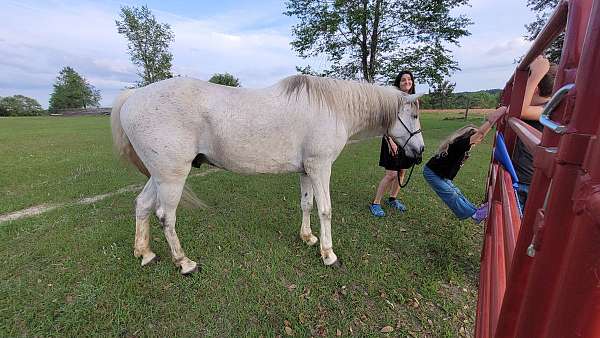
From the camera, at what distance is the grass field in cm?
233

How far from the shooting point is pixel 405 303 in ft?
8.38

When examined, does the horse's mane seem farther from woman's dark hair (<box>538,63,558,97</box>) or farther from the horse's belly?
woman's dark hair (<box>538,63,558,97</box>)

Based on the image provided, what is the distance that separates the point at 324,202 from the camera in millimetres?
3061

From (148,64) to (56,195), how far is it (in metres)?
29.1

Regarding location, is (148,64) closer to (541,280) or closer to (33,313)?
(33,313)

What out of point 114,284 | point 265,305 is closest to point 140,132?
point 114,284

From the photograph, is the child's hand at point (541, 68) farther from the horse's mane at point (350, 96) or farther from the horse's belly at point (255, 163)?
the horse's belly at point (255, 163)

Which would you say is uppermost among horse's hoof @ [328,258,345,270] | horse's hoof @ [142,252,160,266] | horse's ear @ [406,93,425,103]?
horse's ear @ [406,93,425,103]

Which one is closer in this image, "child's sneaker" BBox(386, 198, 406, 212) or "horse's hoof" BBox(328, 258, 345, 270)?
"horse's hoof" BBox(328, 258, 345, 270)

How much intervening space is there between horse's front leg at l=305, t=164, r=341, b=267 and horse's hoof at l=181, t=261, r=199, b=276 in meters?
1.37

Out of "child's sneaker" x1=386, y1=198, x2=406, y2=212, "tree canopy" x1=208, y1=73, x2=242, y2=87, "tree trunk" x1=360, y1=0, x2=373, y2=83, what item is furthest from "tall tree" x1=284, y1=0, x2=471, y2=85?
"tree canopy" x1=208, y1=73, x2=242, y2=87

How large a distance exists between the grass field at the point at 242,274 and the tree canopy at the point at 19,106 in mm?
61742

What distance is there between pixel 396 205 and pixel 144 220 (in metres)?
3.56

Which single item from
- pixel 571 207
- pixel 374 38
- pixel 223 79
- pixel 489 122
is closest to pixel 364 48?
pixel 374 38
